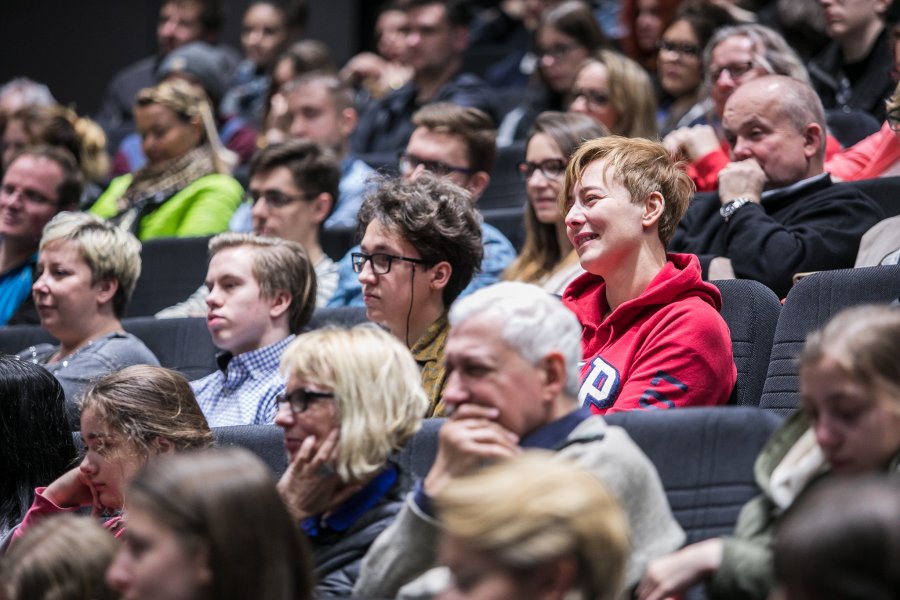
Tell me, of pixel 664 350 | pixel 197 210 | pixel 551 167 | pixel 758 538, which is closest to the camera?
pixel 758 538

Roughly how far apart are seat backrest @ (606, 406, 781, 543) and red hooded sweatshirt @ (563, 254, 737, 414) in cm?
27

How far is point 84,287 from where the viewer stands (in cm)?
333

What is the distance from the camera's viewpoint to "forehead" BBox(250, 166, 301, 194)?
3.82m

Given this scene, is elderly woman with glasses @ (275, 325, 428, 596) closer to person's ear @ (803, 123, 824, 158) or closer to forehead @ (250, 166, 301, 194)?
person's ear @ (803, 123, 824, 158)

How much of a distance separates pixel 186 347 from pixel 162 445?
1019 mm

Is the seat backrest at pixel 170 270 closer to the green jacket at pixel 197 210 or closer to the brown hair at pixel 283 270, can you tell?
the green jacket at pixel 197 210

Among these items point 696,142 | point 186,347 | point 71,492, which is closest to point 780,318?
point 696,142

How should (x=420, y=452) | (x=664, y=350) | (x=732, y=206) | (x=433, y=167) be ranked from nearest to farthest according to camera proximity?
(x=420, y=452) < (x=664, y=350) < (x=732, y=206) < (x=433, y=167)

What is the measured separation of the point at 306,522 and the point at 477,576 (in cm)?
63

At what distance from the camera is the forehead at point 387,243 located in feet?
9.13

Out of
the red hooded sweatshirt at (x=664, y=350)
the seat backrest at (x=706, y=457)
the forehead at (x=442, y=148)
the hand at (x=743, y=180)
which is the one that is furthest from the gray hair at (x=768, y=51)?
the seat backrest at (x=706, y=457)

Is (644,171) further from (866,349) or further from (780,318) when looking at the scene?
(866,349)

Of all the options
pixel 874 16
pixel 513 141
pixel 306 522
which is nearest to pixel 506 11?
pixel 513 141

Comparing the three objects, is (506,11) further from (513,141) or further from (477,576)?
(477,576)
